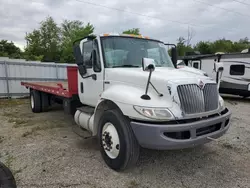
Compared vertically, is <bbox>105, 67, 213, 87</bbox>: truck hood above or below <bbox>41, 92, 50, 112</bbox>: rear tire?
above

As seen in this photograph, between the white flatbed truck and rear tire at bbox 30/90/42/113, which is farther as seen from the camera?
rear tire at bbox 30/90/42/113

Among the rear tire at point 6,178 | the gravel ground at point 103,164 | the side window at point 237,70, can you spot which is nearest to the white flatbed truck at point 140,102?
the gravel ground at point 103,164

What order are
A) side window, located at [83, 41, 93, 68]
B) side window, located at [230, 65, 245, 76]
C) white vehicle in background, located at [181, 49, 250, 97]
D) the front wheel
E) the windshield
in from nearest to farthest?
the front wheel < the windshield < side window, located at [83, 41, 93, 68] < white vehicle in background, located at [181, 49, 250, 97] < side window, located at [230, 65, 245, 76]

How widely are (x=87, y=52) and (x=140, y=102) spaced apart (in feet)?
6.56

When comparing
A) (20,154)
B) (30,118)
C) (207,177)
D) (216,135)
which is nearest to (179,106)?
(216,135)

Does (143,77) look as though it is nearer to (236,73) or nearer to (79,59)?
(79,59)

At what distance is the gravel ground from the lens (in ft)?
9.39

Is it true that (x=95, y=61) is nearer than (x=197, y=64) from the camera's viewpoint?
Yes

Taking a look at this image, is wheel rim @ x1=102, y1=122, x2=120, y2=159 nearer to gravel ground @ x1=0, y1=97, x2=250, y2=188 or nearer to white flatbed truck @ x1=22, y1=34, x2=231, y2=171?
white flatbed truck @ x1=22, y1=34, x2=231, y2=171

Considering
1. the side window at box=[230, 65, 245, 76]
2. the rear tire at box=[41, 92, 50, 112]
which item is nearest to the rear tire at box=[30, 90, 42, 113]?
the rear tire at box=[41, 92, 50, 112]

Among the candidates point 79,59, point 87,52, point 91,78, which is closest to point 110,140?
point 91,78

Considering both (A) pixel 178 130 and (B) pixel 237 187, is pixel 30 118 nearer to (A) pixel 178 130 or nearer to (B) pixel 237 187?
(A) pixel 178 130

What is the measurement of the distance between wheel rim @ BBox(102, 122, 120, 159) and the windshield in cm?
112

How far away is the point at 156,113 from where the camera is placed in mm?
2592
